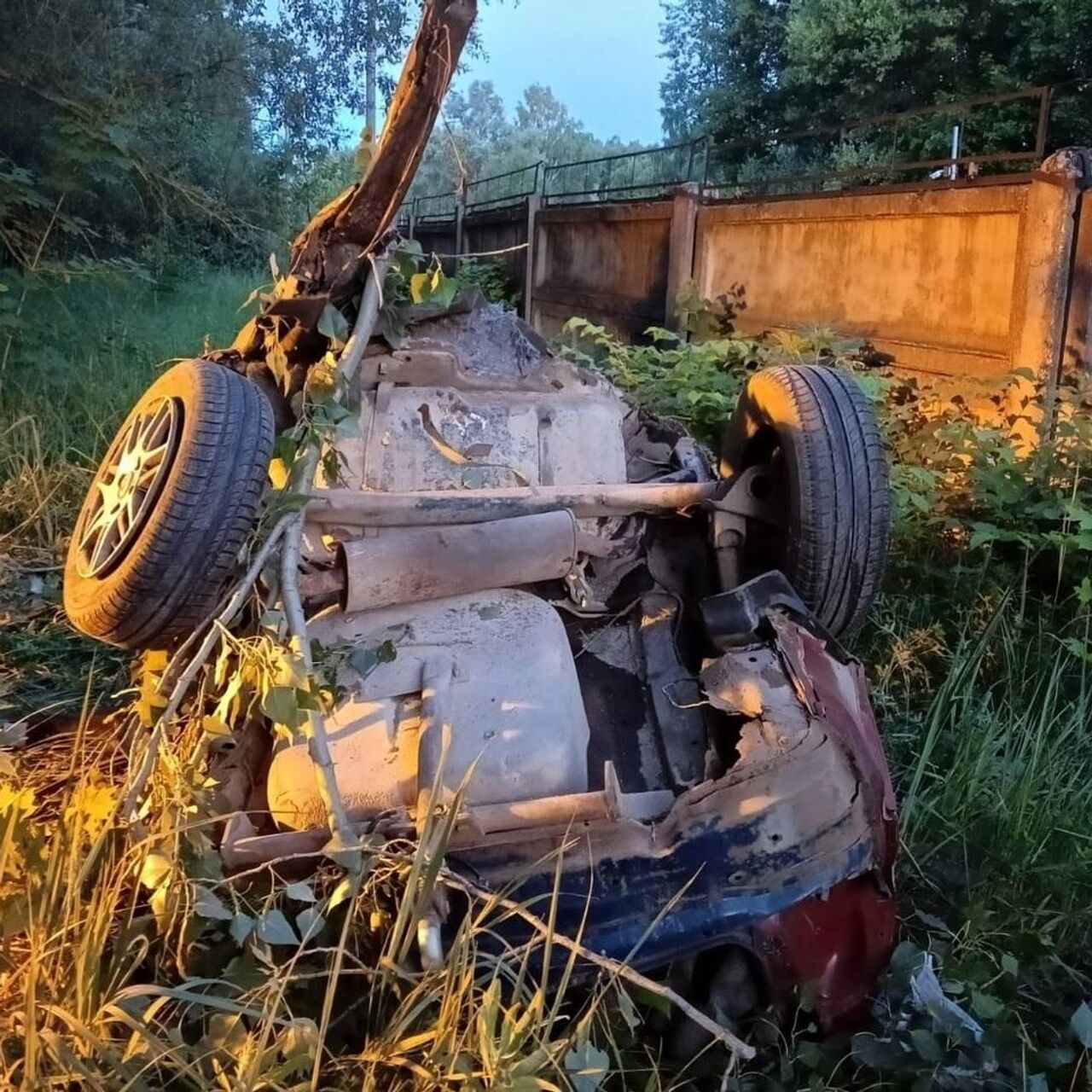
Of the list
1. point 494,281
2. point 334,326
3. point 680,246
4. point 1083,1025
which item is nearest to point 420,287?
point 334,326

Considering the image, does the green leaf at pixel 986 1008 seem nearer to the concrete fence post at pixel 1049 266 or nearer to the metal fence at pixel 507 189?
the concrete fence post at pixel 1049 266

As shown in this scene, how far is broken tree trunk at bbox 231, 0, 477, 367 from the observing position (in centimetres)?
260

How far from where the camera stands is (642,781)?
8.34 ft

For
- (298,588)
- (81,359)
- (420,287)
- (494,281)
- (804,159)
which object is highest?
(804,159)

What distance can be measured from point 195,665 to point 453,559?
0.73 meters

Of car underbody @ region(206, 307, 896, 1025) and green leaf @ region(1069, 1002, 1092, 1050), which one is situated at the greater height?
car underbody @ region(206, 307, 896, 1025)

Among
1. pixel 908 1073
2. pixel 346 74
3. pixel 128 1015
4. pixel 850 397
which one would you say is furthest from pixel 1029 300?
pixel 346 74

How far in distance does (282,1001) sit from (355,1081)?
18cm

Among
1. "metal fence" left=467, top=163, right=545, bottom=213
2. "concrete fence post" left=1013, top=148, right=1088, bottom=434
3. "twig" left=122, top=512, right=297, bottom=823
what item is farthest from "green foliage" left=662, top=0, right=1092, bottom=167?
"twig" left=122, top=512, right=297, bottom=823

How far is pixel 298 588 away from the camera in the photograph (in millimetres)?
2502

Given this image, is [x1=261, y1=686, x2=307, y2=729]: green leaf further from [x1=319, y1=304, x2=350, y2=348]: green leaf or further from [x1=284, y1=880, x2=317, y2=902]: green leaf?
[x1=319, y1=304, x2=350, y2=348]: green leaf

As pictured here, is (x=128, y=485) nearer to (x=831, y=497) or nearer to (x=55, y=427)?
(x=831, y=497)

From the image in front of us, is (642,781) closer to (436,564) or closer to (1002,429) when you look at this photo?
(436,564)

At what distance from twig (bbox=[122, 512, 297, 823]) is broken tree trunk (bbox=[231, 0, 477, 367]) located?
2.85ft
